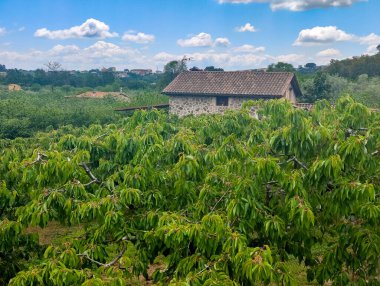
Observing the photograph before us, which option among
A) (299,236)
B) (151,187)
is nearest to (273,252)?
(299,236)

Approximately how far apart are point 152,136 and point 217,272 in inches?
112

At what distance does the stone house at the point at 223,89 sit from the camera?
24.2 metres

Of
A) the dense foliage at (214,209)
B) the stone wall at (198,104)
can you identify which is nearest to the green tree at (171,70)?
the stone wall at (198,104)

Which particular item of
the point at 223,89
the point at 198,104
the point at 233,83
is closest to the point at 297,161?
the point at 223,89

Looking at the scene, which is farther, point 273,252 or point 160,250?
point 160,250

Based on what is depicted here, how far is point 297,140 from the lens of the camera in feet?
19.0

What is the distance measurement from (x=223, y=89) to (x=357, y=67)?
36217 millimetres

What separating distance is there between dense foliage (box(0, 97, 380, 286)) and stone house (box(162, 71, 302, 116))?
17440 mm

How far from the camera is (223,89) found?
82.6 ft

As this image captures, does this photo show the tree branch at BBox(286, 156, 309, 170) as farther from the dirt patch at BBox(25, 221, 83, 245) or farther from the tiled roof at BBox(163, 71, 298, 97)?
Answer: the tiled roof at BBox(163, 71, 298, 97)

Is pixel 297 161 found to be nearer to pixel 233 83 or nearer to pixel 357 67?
pixel 233 83

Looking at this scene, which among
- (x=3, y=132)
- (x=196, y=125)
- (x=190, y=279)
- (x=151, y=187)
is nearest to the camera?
(x=190, y=279)

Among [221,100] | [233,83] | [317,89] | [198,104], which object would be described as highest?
[233,83]

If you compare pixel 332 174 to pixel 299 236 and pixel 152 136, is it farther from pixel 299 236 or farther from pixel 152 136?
pixel 152 136
